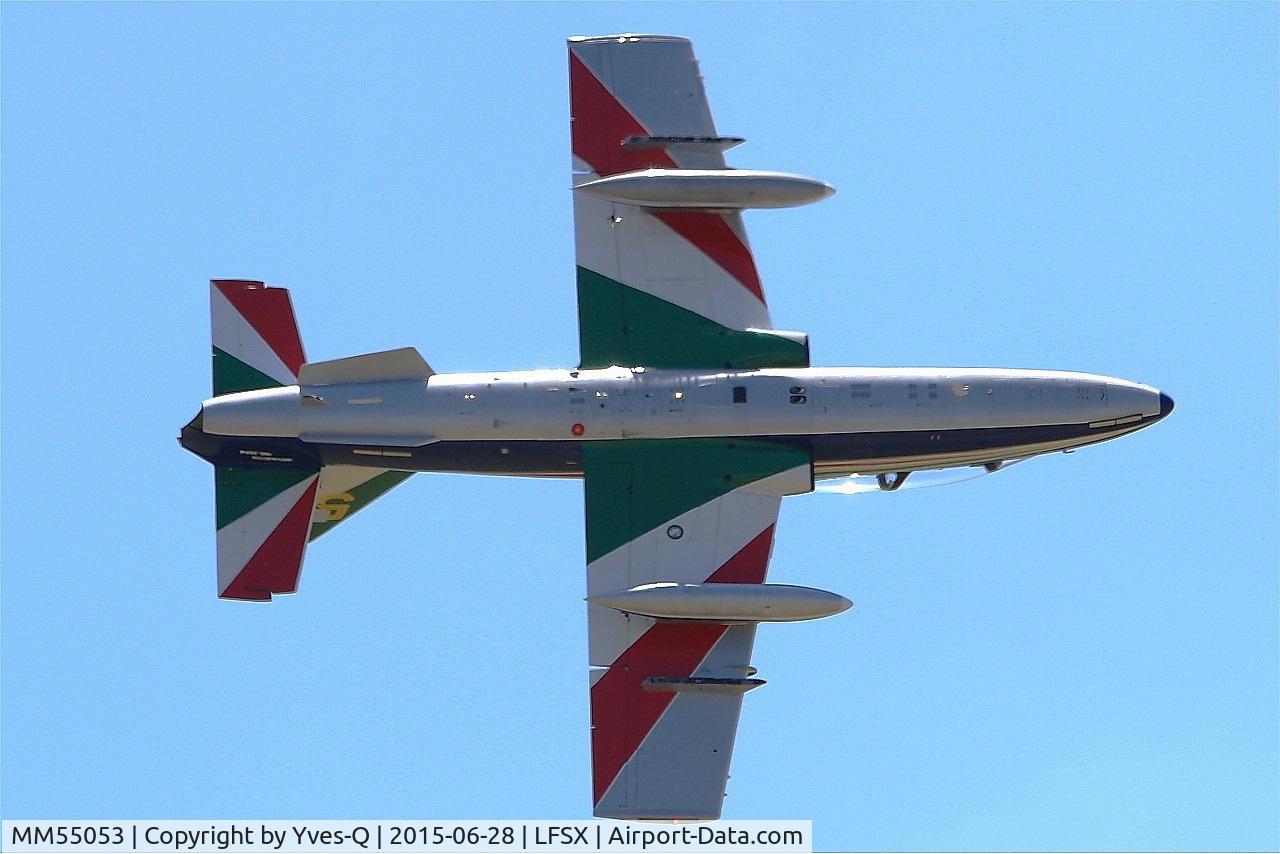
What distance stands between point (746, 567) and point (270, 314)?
8.76 metres

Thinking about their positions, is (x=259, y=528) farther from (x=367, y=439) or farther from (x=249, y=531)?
(x=367, y=439)

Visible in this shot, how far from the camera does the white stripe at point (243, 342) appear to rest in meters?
37.4

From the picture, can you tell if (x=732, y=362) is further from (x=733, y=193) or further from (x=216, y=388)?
(x=216, y=388)

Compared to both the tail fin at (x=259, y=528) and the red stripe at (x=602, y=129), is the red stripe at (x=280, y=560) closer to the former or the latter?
the tail fin at (x=259, y=528)

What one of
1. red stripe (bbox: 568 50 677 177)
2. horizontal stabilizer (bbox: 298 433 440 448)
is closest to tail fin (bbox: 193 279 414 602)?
horizontal stabilizer (bbox: 298 433 440 448)

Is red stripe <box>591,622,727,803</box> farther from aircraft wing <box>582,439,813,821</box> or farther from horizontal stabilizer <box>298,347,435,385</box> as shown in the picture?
horizontal stabilizer <box>298,347,435,385</box>

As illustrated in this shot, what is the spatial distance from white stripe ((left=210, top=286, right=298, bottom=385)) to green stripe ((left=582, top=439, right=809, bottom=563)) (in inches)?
202

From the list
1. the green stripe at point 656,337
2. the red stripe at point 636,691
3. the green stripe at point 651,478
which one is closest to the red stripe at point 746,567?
the red stripe at point 636,691

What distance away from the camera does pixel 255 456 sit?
3697 centimetres

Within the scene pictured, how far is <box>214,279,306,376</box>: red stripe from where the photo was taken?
3753 cm

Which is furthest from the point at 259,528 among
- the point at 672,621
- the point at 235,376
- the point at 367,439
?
the point at 672,621

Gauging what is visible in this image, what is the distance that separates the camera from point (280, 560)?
3725 centimetres

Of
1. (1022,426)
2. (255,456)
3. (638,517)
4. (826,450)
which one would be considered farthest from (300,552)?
(1022,426)

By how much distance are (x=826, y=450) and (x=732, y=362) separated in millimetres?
2078
